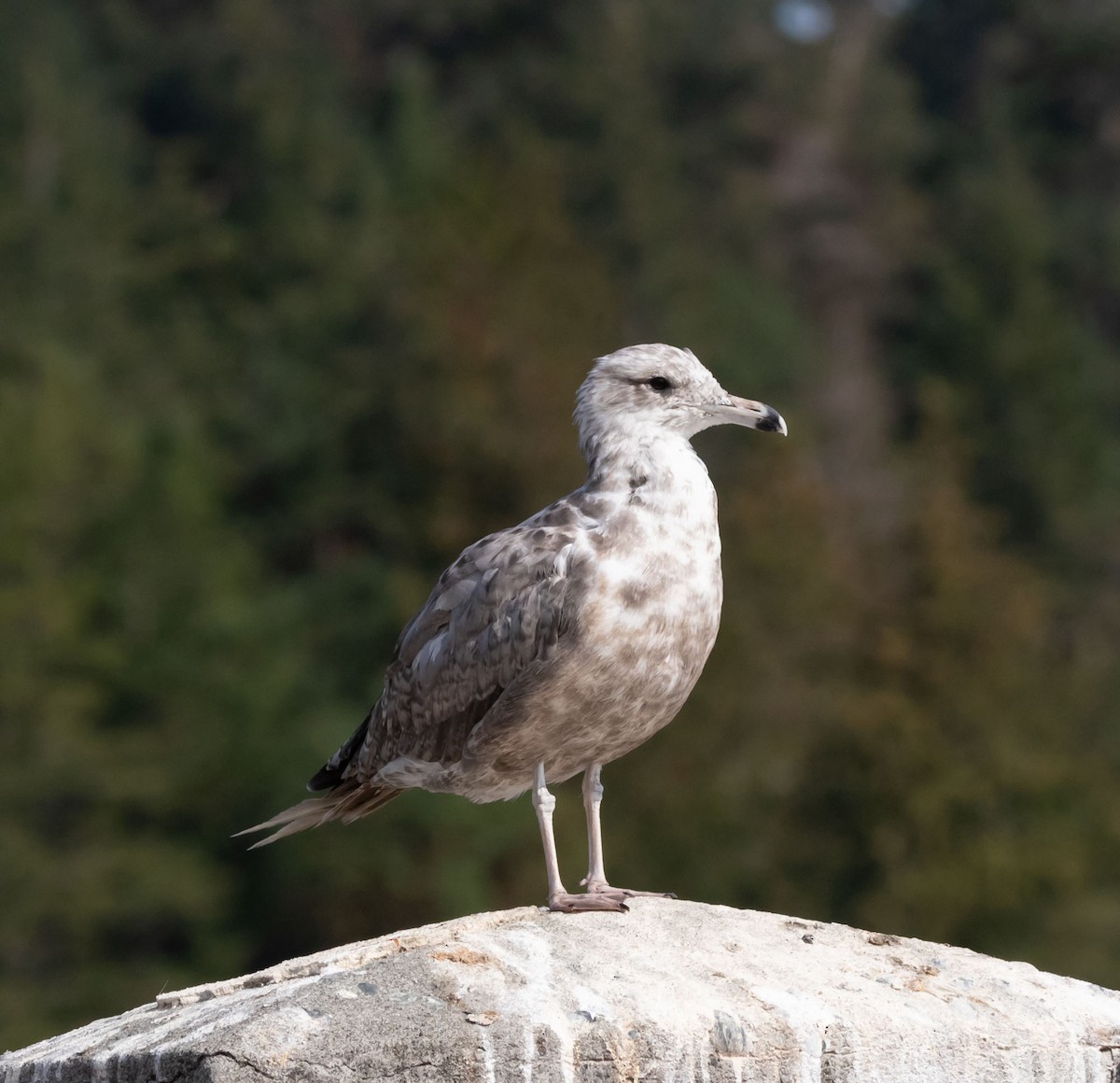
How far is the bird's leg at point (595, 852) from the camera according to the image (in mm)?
8266

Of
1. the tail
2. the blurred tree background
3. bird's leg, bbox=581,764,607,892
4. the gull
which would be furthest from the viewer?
the blurred tree background

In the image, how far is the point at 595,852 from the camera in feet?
28.1

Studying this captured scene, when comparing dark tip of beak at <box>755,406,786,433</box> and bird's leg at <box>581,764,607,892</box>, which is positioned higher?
dark tip of beak at <box>755,406,786,433</box>

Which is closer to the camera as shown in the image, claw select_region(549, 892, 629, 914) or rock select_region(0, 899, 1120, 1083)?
rock select_region(0, 899, 1120, 1083)

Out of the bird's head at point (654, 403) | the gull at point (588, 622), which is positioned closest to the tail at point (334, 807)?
the gull at point (588, 622)

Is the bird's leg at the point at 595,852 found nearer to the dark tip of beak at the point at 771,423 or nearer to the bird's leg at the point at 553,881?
the bird's leg at the point at 553,881

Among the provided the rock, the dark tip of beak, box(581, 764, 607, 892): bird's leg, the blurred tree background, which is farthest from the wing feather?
the blurred tree background

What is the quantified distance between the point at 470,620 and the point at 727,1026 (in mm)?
2153

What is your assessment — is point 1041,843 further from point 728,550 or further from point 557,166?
point 557,166

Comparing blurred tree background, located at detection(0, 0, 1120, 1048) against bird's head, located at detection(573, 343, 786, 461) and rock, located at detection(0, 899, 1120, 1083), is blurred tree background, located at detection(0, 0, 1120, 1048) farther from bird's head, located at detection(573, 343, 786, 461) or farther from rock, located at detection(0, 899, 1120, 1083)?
rock, located at detection(0, 899, 1120, 1083)

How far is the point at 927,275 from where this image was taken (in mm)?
59844

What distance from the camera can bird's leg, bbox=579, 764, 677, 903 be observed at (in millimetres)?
8266

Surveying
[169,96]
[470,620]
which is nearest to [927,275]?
[169,96]

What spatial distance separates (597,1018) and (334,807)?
8.51 feet
